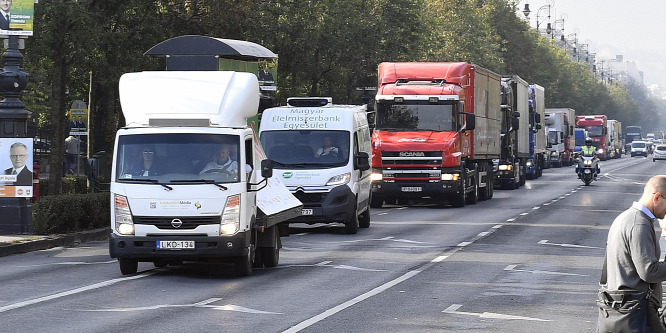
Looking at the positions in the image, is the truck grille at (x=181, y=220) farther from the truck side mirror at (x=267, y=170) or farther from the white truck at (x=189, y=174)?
the truck side mirror at (x=267, y=170)

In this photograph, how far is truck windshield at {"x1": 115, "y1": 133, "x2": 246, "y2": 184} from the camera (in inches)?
647

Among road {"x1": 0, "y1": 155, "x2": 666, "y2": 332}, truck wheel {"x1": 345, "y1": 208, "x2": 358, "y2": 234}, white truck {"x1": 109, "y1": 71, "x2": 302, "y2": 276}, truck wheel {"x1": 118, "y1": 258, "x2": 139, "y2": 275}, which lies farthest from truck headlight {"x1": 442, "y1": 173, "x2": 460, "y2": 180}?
truck wheel {"x1": 118, "y1": 258, "x2": 139, "y2": 275}

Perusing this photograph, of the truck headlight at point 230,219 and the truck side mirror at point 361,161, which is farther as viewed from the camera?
the truck side mirror at point 361,161

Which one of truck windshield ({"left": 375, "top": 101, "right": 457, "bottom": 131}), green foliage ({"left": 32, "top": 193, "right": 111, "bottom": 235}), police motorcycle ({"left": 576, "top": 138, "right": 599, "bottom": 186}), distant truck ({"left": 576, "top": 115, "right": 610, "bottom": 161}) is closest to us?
green foliage ({"left": 32, "top": 193, "right": 111, "bottom": 235})

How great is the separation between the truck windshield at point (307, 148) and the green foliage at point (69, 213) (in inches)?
132

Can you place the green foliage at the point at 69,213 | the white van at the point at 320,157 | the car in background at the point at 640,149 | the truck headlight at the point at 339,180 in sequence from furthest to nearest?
the car in background at the point at 640,149
the truck headlight at the point at 339,180
the white van at the point at 320,157
the green foliage at the point at 69,213

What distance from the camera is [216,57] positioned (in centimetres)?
2612

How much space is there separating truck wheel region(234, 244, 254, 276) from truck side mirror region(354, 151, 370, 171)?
25.3ft

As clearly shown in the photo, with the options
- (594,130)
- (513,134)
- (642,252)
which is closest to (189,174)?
(642,252)

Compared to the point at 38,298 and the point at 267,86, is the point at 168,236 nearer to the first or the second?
the point at 38,298

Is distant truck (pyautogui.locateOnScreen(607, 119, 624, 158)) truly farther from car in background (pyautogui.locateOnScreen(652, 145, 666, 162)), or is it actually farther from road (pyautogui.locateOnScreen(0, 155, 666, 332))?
road (pyautogui.locateOnScreen(0, 155, 666, 332))

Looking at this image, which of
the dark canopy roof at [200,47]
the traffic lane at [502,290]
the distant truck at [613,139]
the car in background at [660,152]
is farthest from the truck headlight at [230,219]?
the distant truck at [613,139]

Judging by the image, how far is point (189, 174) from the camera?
16438 mm

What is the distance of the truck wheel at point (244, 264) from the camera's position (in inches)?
654
